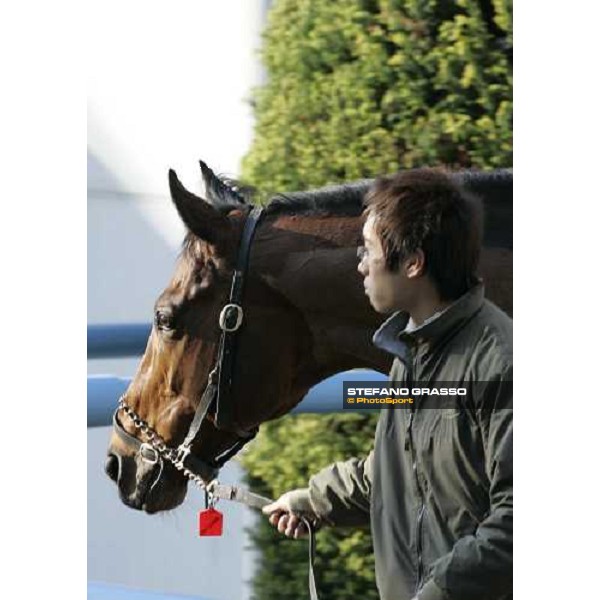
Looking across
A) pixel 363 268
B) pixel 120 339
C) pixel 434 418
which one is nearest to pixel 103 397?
pixel 120 339

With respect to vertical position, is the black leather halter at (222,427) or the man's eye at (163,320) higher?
the man's eye at (163,320)

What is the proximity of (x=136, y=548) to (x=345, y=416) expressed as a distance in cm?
65

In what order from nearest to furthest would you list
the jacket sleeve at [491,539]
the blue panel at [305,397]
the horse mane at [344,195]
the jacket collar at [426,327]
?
the jacket sleeve at [491,539] < the jacket collar at [426,327] < the horse mane at [344,195] < the blue panel at [305,397]

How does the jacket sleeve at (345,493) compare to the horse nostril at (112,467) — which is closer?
the jacket sleeve at (345,493)

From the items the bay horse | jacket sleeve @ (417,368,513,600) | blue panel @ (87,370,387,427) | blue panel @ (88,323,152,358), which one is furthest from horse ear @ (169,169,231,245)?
jacket sleeve @ (417,368,513,600)

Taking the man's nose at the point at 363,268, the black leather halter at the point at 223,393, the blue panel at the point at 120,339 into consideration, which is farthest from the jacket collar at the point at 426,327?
the blue panel at the point at 120,339

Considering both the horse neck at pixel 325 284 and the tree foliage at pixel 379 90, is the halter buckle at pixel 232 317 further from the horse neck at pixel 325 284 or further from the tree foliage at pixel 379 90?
the tree foliage at pixel 379 90

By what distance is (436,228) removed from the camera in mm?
3299

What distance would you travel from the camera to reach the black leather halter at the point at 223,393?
3432mm

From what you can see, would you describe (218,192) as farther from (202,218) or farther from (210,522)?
(210,522)

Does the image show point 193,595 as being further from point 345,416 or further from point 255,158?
point 255,158

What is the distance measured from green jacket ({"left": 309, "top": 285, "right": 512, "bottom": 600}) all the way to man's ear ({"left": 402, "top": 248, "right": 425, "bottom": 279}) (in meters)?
0.11
